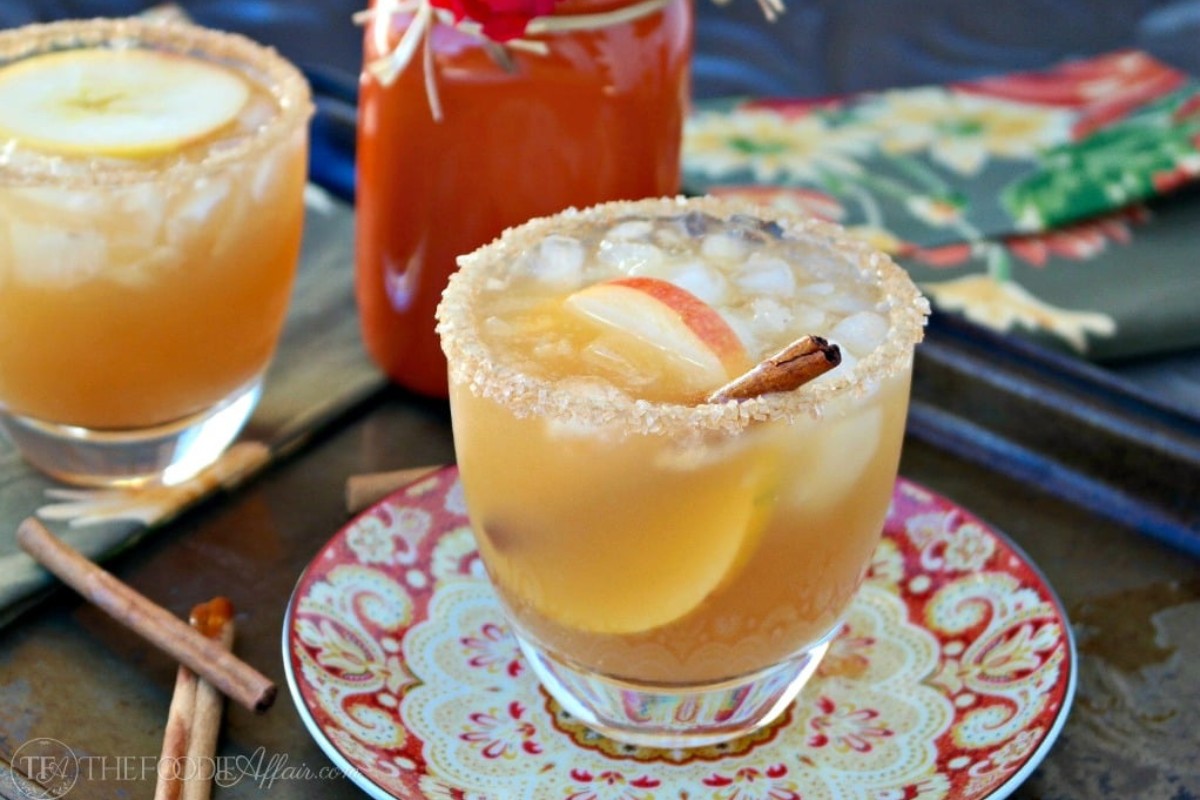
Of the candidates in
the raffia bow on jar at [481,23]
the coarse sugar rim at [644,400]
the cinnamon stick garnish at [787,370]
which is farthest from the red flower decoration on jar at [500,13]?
the cinnamon stick garnish at [787,370]

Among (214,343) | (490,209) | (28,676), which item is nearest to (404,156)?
(490,209)

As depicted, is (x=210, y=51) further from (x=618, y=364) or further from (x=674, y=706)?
(x=674, y=706)

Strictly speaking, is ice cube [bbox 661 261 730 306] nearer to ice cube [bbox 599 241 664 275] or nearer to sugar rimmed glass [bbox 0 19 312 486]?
ice cube [bbox 599 241 664 275]

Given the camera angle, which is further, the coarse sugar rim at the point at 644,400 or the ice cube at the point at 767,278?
the ice cube at the point at 767,278

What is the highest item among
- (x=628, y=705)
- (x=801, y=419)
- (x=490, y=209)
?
(x=801, y=419)

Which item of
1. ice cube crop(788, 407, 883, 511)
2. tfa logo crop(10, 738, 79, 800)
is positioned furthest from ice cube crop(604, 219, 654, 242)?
tfa logo crop(10, 738, 79, 800)

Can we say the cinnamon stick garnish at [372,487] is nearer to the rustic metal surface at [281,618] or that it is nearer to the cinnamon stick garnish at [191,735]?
the rustic metal surface at [281,618]

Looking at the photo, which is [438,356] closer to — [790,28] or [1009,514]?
[1009,514]
